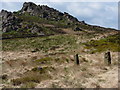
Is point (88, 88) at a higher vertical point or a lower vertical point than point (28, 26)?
lower

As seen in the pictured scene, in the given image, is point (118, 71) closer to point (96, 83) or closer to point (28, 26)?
point (96, 83)

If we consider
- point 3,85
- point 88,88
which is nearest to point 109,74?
point 88,88

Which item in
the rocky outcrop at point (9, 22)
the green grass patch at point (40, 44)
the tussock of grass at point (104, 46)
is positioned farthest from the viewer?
the rocky outcrop at point (9, 22)

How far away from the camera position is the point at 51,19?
646 ft

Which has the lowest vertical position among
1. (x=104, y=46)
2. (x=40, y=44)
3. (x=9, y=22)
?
(x=40, y=44)

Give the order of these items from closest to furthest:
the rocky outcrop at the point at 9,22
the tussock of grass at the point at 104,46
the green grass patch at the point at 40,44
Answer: the tussock of grass at the point at 104,46
the green grass patch at the point at 40,44
the rocky outcrop at the point at 9,22

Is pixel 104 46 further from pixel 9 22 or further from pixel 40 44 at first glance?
pixel 9 22

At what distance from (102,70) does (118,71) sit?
6.32 feet

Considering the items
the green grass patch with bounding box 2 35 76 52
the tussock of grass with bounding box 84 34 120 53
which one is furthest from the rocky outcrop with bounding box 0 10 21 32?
the tussock of grass with bounding box 84 34 120 53

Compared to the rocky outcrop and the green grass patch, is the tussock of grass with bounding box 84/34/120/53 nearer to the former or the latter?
the green grass patch

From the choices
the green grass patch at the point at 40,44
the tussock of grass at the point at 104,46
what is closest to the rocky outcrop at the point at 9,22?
the green grass patch at the point at 40,44

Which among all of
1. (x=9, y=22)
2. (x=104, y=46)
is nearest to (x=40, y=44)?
(x=104, y=46)

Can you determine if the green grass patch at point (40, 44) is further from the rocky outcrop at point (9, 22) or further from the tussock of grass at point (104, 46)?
the rocky outcrop at point (9, 22)

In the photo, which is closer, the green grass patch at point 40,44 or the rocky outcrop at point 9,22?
the green grass patch at point 40,44
